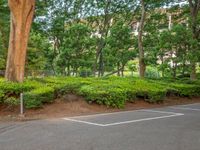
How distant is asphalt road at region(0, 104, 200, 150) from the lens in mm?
7781

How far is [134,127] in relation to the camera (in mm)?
10359

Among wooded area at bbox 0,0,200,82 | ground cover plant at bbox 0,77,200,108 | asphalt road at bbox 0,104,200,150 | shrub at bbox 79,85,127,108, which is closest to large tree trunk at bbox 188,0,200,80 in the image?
wooded area at bbox 0,0,200,82

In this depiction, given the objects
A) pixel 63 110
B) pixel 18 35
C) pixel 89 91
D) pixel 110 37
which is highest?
pixel 110 37

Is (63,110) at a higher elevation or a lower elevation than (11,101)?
lower

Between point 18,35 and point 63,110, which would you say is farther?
point 18,35

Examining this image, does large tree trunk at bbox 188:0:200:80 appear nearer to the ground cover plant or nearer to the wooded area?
the wooded area

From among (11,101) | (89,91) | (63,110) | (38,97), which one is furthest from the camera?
(89,91)

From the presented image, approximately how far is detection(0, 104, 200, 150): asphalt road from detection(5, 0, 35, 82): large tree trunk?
128 inches

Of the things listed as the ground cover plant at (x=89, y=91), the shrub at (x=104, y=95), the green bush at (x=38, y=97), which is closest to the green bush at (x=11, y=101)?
the ground cover plant at (x=89, y=91)

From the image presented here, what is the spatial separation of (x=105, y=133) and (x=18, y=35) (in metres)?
6.23

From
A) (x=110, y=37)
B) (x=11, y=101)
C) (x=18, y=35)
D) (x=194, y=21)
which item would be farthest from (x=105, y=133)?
(x=110, y=37)

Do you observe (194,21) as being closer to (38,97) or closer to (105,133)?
(38,97)

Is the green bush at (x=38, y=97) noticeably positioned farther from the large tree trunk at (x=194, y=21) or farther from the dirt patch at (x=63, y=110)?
the large tree trunk at (x=194, y=21)

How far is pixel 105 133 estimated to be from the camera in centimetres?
934
